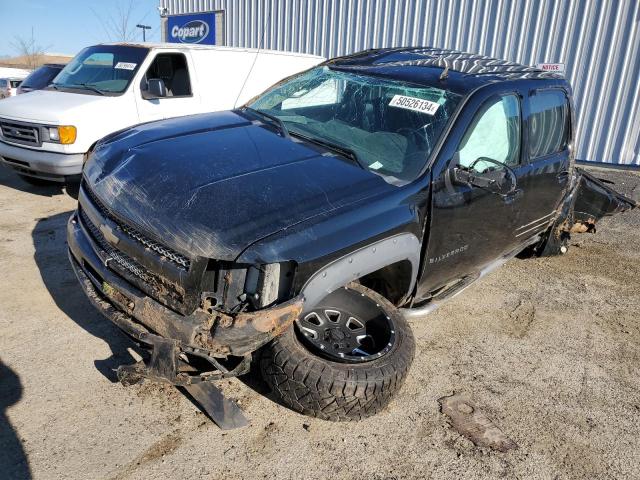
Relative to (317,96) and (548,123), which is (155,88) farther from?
(548,123)

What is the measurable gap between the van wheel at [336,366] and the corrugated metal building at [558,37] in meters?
9.51

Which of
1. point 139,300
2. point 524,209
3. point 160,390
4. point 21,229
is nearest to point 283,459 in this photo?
point 160,390

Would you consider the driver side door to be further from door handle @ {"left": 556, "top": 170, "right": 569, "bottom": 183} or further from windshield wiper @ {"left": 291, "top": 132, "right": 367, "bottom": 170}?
door handle @ {"left": 556, "top": 170, "right": 569, "bottom": 183}

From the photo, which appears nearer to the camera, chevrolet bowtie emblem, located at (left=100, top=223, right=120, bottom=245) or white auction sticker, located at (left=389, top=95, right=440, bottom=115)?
chevrolet bowtie emblem, located at (left=100, top=223, right=120, bottom=245)

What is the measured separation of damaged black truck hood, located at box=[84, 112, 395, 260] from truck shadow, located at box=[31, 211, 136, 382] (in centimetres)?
94

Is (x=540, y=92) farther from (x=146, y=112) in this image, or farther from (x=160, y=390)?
(x=146, y=112)

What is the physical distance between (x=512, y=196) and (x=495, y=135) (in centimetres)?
46

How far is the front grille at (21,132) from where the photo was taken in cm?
572

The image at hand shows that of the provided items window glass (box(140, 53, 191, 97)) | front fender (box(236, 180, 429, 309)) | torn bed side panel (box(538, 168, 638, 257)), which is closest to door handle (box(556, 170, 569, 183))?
torn bed side panel (box(538, 168, 638, 257))

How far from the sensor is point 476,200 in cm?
321

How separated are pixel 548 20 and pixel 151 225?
34.2ft

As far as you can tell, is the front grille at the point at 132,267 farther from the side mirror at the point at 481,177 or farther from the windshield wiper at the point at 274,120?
the side mirror at the point at 481,177

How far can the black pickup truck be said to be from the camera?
2.24 meters

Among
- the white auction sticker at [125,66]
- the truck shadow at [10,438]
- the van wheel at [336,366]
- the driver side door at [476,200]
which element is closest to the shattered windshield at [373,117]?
the driver side door at [476,200]
